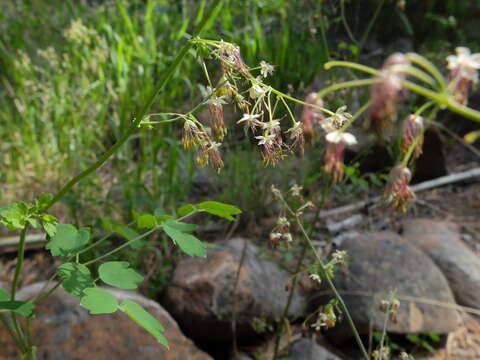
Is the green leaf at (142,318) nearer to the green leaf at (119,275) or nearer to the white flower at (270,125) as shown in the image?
the green leaf at (119,275)

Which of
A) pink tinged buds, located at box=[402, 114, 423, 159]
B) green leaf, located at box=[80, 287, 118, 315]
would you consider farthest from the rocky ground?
pink tinged buds, located at box=[402, 114, 423, 159]

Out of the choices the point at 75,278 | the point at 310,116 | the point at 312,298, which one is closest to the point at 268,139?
the point at 310,116

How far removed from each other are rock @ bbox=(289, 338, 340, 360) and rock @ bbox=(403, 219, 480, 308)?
1.03 metres

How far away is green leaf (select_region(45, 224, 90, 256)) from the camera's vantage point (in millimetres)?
1191

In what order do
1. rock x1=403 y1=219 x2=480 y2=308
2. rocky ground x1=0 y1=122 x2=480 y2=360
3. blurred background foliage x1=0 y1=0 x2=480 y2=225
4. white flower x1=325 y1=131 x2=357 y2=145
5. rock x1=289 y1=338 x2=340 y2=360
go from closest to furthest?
1. white flower x1=325 y1=131 x2=357 y2=145
2. rock x1=289 y1=338 x2=340 y2=360
3. rocky ground x1=0 y1=122 x2=480 y2=360
4. rock x1=403 y1=219 x2=480 y2=308
5. blurred background foliage x1=0 y1=0 x2=480 y2=225

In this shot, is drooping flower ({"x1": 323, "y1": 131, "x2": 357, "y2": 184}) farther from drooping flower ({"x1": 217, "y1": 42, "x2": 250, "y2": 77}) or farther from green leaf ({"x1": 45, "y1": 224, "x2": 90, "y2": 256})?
green leaf ({"x1": 45, "y1": 224, "x2": 90, "y2": 256})

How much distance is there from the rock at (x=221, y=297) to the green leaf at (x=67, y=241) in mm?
1200

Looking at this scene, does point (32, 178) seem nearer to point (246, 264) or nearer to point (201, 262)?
point (201, 262)

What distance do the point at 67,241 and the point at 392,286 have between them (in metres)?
1.81

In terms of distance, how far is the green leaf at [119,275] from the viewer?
1.14 m

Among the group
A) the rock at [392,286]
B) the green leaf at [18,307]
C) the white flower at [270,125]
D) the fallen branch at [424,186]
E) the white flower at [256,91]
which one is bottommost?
the rock at [392,286]

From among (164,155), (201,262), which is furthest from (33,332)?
(164,155)

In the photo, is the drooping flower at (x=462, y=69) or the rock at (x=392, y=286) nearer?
the drooping flower at (x=462, y=69)

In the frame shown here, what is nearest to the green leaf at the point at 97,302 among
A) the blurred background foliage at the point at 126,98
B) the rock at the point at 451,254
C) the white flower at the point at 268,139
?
the white flower at the point at 268,139
